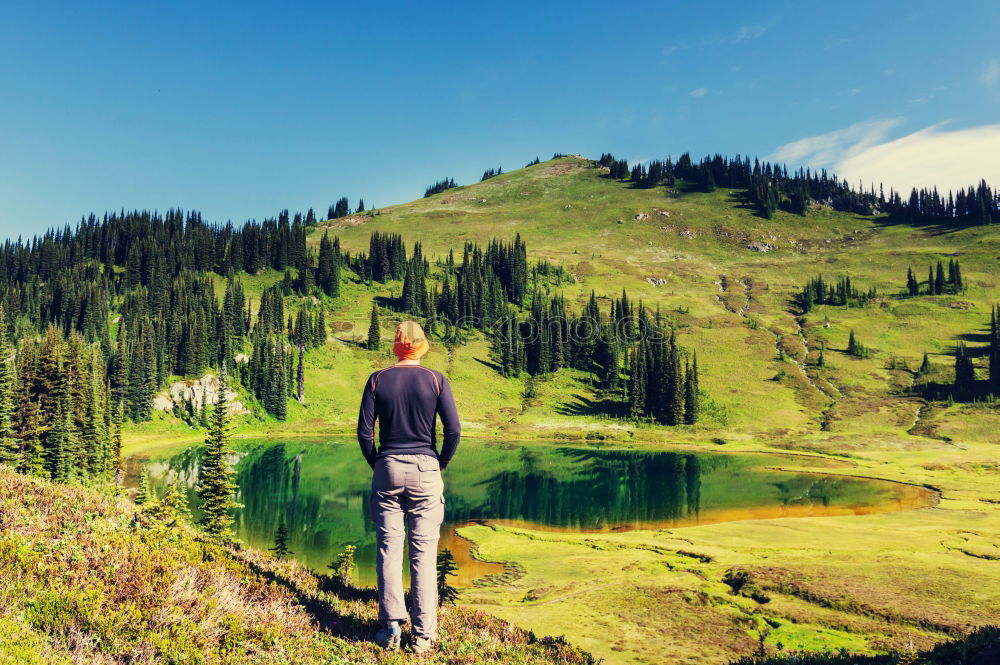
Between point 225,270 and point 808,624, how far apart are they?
194563 mm

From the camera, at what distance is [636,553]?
3516 centimetres

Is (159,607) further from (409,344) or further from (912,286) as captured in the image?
(912,286)

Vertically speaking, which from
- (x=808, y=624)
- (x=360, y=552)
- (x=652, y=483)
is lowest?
(x=652, y=483)

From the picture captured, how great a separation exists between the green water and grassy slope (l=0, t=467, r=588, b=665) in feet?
73.3

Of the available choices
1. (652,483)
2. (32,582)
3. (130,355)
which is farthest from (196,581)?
(130,355)

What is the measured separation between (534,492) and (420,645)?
5713 centimetres

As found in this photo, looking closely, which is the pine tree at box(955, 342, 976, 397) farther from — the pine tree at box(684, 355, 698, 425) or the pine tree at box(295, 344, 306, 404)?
the pine tree at box(295, 344, 306, 404)

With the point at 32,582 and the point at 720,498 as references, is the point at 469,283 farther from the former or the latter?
the point at 32,582

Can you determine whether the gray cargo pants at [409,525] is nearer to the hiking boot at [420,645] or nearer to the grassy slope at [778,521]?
the hiking boot at [420,645]

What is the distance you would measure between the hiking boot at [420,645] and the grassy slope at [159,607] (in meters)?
0.21

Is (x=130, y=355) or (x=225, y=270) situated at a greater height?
(x=225, y=270)

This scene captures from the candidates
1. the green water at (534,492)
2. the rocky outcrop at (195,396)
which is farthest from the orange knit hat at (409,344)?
the rocky outcrop at (195,396)

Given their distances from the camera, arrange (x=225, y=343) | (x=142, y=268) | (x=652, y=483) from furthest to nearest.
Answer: (x=142, y=268)
(x=225, y=343)
(x=652, y=483)

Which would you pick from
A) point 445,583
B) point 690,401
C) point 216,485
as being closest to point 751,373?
point 690,401
